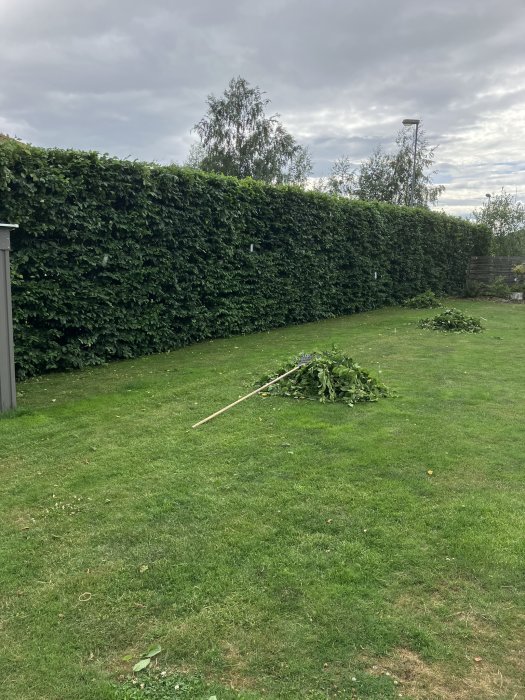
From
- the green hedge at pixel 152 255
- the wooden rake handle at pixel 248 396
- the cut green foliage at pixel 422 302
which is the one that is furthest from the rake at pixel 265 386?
the cut green foliage at pixel 422 302

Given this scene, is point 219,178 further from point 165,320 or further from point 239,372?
point 239,372

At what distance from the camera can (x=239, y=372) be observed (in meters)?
7.52

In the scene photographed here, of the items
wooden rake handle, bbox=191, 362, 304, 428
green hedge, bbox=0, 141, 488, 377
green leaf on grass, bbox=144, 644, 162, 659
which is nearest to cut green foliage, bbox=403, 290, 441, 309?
green hedge, bbox=0, 141, 488, 377

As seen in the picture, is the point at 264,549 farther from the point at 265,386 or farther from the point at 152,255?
the point at 152,255

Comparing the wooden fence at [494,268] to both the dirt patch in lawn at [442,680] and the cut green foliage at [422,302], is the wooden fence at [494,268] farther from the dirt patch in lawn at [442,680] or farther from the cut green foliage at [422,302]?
the dirt patch in lawn at [442,680]

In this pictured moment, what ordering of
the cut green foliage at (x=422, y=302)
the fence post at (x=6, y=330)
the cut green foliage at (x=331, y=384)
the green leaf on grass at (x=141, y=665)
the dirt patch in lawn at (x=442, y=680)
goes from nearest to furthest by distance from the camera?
the dirt patch in lawn at (x=442, y=680) < the green leaf on grass at (x=141, y=665) < the fence post at (x=6, y=330) < the cut green foliage at (x=331, y=384) < the cut green foliage at (x=422, y=302)

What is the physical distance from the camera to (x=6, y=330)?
17.5 feet

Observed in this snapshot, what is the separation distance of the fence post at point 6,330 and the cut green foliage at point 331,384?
9.47 feet

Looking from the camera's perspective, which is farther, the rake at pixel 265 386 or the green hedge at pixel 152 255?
the green hedge at pixel 152 255

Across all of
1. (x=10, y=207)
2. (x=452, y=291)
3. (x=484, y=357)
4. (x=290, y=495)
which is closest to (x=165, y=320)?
(x=10, y=207)

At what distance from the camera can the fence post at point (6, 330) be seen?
5230 millimetres

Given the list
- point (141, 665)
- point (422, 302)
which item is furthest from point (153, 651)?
point (422, 302)

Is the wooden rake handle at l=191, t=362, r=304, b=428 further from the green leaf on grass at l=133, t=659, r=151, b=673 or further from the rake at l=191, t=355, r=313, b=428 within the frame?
the green leaf on grass at l=133, t=659, r=151, b=673

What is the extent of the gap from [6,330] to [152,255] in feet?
13.0
